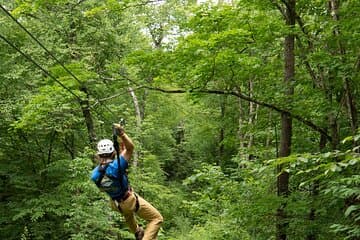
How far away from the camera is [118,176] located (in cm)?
500

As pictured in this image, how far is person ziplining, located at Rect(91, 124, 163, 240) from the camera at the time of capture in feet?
16.1

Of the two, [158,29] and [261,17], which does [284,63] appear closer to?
[261,17]

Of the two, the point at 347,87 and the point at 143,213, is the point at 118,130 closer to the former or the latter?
the point at 143,213

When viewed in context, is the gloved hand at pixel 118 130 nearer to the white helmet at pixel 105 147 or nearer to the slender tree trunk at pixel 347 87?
the white helmet at pixel 105 147

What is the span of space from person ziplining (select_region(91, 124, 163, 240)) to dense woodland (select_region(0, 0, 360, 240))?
0.96 meters

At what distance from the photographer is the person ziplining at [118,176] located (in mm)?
4910

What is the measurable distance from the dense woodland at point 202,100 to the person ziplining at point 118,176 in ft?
3.16

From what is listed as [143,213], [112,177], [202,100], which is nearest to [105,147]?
[112,177]

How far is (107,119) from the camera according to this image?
14.1 m

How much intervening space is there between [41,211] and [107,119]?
12.1 ft

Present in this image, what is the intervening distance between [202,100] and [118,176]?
745 centimetres

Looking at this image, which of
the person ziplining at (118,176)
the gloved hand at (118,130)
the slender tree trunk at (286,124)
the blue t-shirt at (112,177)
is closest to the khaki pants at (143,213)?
the person ziplining at (118,176)

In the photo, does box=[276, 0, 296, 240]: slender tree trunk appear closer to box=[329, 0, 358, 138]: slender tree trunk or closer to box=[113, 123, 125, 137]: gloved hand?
box=[329, 0, 358, 138]: slender tree trunk

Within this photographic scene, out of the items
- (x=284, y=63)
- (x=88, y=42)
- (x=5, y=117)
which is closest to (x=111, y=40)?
(x=88, y=42)
